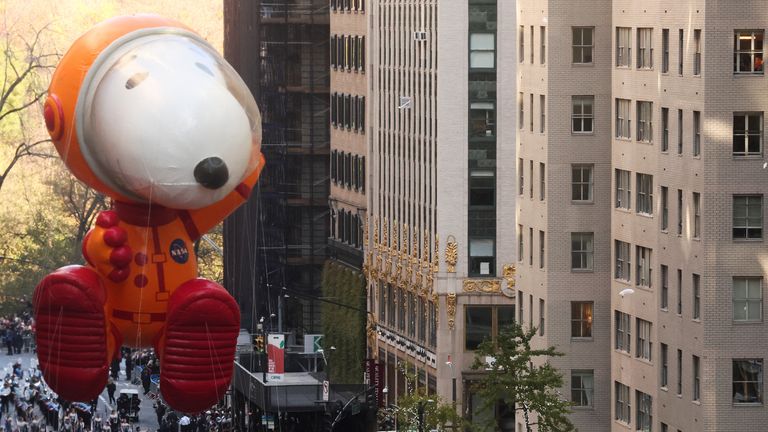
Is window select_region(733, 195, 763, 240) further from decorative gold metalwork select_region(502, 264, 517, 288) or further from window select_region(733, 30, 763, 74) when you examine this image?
decorative gold metalwork select_region(502, 264, 517, 288)

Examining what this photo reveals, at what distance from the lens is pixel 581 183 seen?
90938mm

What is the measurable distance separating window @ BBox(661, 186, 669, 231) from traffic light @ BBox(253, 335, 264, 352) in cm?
2775

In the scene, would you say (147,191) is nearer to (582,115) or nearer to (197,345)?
(197,345)

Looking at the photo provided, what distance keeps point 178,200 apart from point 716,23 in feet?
83.4

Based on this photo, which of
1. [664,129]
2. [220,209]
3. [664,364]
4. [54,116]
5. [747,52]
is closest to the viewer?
[54,116]

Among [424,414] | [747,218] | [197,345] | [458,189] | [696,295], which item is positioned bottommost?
[424,414]

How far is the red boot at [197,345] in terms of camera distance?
54.5 m

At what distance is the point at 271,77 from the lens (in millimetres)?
133625

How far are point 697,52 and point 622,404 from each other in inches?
488

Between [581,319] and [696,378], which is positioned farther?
[581,319]

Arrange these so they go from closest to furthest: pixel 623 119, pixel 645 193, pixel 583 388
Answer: pixel 645 193 < pixel 623 119 < pixel 583 388

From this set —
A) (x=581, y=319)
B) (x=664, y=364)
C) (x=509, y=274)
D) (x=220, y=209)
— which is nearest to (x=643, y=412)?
(x=664, y=364)

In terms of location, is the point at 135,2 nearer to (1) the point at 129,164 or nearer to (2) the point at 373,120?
(2) the point at 373,120

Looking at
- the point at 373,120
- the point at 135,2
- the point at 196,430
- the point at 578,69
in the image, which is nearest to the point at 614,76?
the point at 578,69
